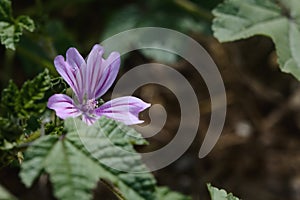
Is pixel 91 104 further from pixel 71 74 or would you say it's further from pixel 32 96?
pixel 32 96

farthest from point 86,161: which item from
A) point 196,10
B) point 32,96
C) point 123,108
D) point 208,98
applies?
point 208,98

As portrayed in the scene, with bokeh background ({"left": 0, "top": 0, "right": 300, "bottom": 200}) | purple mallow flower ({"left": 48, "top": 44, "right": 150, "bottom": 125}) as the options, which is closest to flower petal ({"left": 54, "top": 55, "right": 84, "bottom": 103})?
purple mallow flower ({"left": 48, "top": 44, "right": 150, "bottom": 125})

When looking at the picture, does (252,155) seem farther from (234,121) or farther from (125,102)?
(125,102)

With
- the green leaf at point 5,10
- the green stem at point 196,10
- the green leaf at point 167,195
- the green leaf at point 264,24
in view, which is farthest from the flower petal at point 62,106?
the green stem at point 196,10

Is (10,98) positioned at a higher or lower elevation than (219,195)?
higher

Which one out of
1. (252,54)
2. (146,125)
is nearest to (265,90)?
(252,54)

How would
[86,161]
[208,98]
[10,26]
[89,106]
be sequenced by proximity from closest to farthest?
[86,161]
[89,106]
[10,26]
[208,98]

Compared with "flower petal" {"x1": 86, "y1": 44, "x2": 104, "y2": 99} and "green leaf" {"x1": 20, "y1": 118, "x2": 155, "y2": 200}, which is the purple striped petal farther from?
"green leaf" {"x1": 20, "y1": 118, "x2": 155, "y2": 200}

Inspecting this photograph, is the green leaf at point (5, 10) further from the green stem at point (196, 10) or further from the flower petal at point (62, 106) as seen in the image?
the green stem at point (196, 10)
